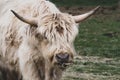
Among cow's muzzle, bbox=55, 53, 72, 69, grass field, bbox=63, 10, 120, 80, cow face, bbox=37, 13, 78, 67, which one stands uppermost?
cow face, bbox=37, 13, 78, 67

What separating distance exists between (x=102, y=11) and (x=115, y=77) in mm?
18234

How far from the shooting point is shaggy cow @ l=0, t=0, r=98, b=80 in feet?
25.8

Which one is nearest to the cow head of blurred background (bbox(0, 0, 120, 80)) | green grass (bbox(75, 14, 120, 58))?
blurred background (bbox(0, 0, 120, 80))

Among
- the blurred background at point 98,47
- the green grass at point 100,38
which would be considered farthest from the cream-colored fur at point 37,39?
the green grass at point 100,38

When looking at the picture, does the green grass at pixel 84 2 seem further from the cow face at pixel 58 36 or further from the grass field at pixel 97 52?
the cow face at pixel 58 36

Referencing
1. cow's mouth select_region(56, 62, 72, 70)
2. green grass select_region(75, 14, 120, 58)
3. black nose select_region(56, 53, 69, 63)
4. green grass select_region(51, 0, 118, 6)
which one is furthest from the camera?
green grass select_region(51, 0, 118, 6)

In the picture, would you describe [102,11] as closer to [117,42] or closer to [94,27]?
[94,27]

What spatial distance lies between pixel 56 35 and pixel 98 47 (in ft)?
37.2

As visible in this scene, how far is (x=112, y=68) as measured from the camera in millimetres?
15188

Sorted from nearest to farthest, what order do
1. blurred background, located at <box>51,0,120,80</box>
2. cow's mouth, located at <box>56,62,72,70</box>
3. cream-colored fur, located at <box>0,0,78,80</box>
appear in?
cow's mouth, located at <box>56,62,72,70</box>
cream-colored fur, located at <box>0,0,78,80</box>
blurred background, located at <box>51,0,120,80</box>

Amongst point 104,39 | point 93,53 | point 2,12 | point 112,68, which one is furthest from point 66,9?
point 2,12

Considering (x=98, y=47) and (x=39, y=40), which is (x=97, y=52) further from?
(x=39, y=40)

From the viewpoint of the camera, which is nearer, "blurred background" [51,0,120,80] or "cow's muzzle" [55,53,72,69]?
"cow's muzzle" [55,53,72,69]

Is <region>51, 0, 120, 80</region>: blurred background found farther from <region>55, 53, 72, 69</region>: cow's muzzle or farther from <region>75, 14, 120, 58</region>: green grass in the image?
<region>55, 53, 72, 69</region>: cow's muzzle
